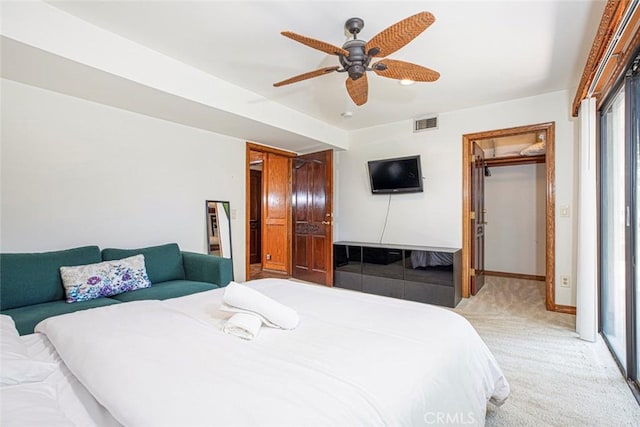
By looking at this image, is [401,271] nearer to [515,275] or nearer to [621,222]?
[621,222]

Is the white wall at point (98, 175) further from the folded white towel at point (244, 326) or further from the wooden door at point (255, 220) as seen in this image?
the wooden door at point (255, 220)

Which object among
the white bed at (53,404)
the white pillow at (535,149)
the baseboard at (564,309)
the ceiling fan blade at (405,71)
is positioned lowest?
the baseboard at (564,309)

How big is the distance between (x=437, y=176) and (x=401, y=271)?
140 centimetres

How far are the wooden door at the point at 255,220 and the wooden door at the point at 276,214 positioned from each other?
1.75ft

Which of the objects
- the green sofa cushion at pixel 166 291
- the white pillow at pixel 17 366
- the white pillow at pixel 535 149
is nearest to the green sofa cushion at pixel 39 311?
the green sofa cushion at pixel 166 291

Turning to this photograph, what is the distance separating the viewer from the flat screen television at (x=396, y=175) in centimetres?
434

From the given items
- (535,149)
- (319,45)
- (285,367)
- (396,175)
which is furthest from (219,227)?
(535,149)

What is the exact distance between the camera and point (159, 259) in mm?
3166

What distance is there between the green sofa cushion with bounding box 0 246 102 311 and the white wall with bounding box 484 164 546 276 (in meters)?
6.03

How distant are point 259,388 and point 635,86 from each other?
278 cm

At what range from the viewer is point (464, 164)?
162 inches

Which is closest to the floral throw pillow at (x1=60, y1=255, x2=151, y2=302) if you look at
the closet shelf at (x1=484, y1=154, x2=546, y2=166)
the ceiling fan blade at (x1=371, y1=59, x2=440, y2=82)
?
the ceiling fan blade at (x1=371, y1=59, x2=440, y2=82)

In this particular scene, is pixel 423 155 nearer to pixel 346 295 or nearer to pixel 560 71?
pixel 560 71

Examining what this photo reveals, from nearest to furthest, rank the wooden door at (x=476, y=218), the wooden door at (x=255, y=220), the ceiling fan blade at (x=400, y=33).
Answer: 1. the ceiling fan blade at (x=400, y=33)
2. the wooden door at (x=476, y=218)
3. the wooden door at (x=255, y=220)
